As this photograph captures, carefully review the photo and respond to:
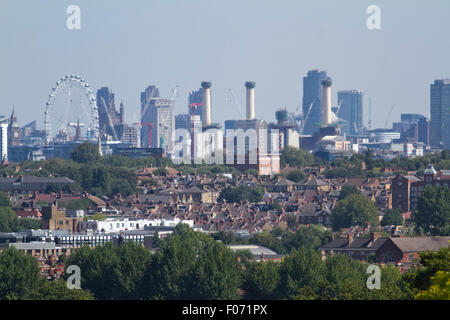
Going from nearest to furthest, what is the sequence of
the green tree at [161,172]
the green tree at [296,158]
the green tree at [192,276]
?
the green tree at [192,276], the green tree at [161,172], the green tree at [296,158]

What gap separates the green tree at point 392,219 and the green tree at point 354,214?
516 mm

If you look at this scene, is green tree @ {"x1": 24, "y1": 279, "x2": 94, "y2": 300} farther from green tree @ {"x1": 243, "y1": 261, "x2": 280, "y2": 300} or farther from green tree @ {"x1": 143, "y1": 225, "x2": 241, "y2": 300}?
green tree @ {"x1": 243, "y1": 261, "x2": 280, "y2": 300}

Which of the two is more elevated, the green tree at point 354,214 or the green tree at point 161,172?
the green tree at point 161,172

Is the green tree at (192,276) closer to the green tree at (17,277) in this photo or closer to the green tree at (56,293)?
the green tree at (17,277)

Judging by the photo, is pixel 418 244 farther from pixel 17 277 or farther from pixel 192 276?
pixel 17 277

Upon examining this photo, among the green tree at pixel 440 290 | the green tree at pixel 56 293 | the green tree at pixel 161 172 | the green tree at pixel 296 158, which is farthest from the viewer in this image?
the green tree at pixel 296 158

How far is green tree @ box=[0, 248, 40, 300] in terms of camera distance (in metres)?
51.4

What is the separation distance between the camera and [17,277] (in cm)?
5272

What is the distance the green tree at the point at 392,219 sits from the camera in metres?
99.6

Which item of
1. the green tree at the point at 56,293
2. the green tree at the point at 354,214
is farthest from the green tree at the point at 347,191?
the green tree at the point at 56,293

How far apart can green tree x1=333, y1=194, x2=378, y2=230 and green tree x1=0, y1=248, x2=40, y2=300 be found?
4600cm

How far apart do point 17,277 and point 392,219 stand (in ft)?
165
